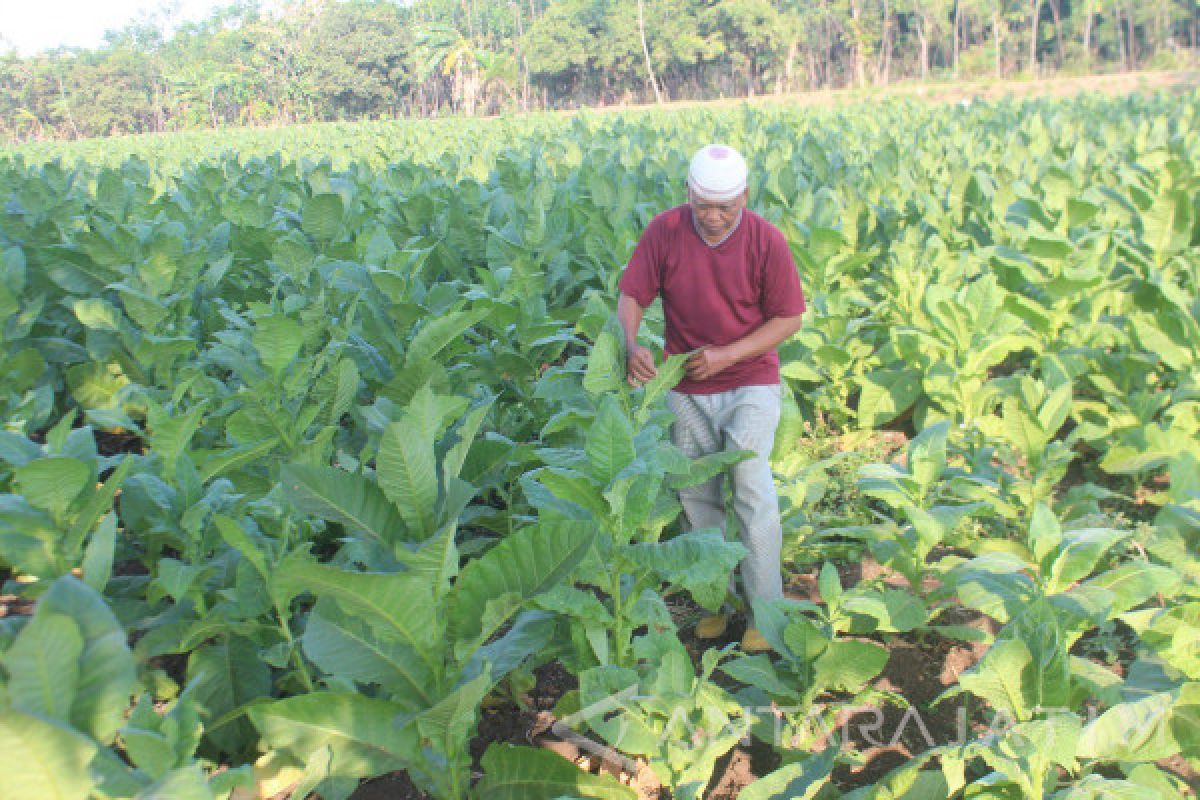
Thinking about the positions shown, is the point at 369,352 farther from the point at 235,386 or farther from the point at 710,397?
the point at 710,397

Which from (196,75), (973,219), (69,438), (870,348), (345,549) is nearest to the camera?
(69,438)

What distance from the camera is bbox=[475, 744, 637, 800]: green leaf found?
214 cm

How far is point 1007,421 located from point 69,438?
3.46 metres

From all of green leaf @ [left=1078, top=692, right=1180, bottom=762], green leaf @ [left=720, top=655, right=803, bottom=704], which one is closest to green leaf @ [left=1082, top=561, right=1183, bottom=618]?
green leaf @ [left=1078, top=692, right=1180, bottom=762]

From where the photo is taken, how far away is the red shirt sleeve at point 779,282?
3.18 m

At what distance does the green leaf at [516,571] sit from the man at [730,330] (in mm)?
1142

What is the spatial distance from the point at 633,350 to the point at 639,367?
11 centimetres

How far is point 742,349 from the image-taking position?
318 centimetres

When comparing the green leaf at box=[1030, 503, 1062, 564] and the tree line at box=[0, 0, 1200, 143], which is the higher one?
the tree line at box=[0, 0, 1200, 143]

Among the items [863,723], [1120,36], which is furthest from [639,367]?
[1120,36]

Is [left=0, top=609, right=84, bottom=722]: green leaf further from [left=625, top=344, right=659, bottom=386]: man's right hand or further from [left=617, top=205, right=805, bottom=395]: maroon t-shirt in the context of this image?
[left=617, top=205, right=805, bottom=395]: maroon t-shirt

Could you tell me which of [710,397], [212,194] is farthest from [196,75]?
[710,397]

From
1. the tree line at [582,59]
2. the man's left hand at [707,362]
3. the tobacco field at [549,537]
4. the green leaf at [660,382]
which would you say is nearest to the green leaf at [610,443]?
the tobacco field at [549,537]

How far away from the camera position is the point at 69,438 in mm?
2400
